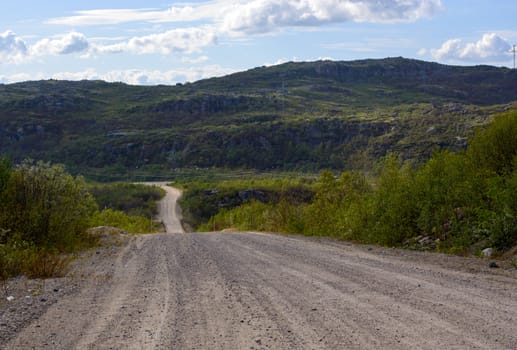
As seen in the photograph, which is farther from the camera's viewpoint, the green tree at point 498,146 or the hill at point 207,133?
the hill at point 207,133

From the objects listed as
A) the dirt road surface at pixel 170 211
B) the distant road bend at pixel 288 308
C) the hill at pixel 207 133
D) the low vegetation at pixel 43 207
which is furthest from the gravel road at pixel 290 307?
the hill at pixel 207 133

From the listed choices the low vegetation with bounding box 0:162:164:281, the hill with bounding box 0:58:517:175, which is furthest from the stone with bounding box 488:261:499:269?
the hill with bounding box 0:58:517:175

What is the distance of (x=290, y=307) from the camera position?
8.52 metres

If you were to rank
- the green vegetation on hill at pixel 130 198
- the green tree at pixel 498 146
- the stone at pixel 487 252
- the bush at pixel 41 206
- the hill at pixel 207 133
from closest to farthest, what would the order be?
the stone at pixel 487 252 → the green tree at pixel 498 146 → the bush at pixel 41 206 → the green vegetation on hill at pixel 130 198 → the hill at pixel 207 133

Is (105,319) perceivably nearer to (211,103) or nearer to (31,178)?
(31,178)

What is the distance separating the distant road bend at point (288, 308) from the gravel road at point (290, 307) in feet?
0.05

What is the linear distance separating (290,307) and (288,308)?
0.23 feet

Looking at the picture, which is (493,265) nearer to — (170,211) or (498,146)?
(498,146)

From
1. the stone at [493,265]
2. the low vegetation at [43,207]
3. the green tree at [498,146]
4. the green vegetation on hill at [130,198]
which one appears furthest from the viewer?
the green vegetation on hill at [130,198]

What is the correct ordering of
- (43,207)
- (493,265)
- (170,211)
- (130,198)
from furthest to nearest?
(130,198) → (170,211) → (43,207) → (493,265)

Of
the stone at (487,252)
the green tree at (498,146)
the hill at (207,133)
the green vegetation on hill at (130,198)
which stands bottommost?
the green vegetation on hill at (130,198)

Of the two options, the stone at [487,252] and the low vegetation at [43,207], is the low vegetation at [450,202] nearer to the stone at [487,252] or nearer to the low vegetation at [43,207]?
the stone at [487,252]

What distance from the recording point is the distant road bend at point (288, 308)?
6879 mm

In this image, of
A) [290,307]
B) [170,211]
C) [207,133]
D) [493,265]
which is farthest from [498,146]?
[207,133]
